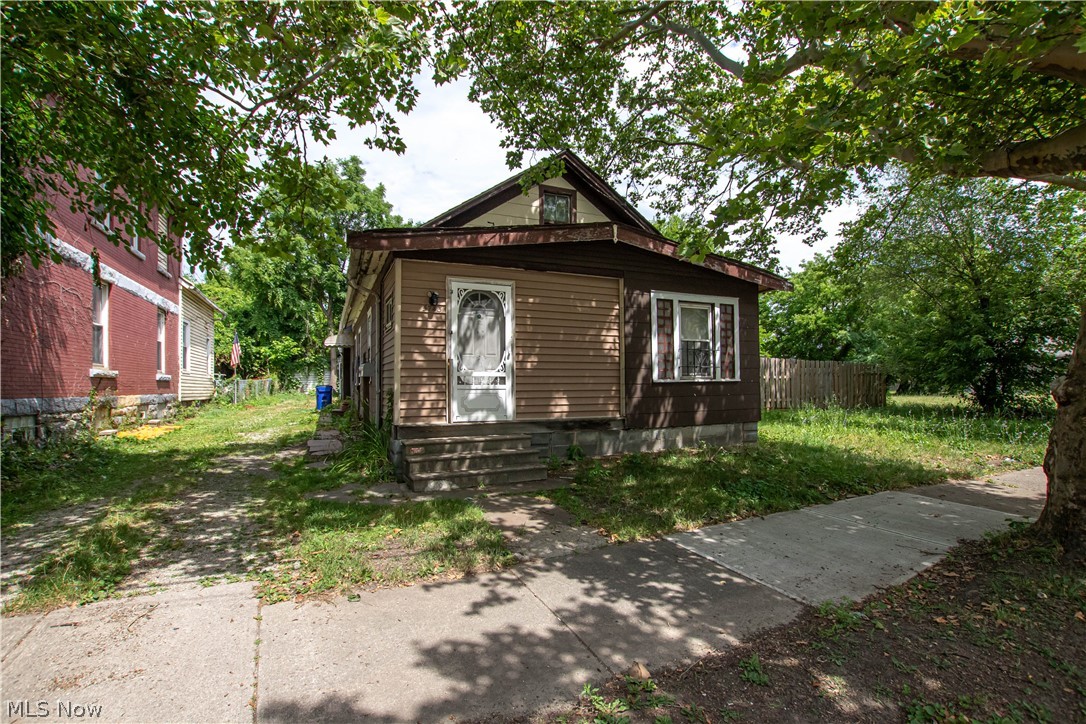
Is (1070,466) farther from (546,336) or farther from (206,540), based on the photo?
(206,540)

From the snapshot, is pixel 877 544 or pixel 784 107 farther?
pixel 877 544

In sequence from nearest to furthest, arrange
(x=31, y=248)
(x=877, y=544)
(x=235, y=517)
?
(x=877, y=544) < (x=235, y=517) < (x=31, y=248)

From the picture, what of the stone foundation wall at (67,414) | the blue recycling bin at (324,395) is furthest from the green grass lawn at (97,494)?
the blue recycling bin at (324,395)

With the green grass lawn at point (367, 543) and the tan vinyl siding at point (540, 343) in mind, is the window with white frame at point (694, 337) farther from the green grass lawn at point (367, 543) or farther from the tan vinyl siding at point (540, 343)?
the green grass lawn at point (367, 543)

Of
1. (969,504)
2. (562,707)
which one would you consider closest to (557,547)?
(562,707)

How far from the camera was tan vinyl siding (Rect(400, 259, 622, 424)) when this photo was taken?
22.2 feet

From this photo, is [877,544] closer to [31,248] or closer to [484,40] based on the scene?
[484,40]

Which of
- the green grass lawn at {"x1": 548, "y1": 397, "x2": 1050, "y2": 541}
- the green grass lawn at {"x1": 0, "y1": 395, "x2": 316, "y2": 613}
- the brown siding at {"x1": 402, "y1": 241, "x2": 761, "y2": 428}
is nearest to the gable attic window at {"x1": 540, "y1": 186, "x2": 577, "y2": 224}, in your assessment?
the brown siding at {"x1": 402, "y1": 241, "x2": 761, "y2": 428}

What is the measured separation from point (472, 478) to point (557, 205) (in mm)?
5928

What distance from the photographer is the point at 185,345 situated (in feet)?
52.2

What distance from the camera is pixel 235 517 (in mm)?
5000

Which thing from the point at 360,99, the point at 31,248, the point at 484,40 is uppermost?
the point at 484,40

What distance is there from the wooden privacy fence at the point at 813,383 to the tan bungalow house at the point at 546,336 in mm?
5768

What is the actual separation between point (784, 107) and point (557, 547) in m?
4.17
